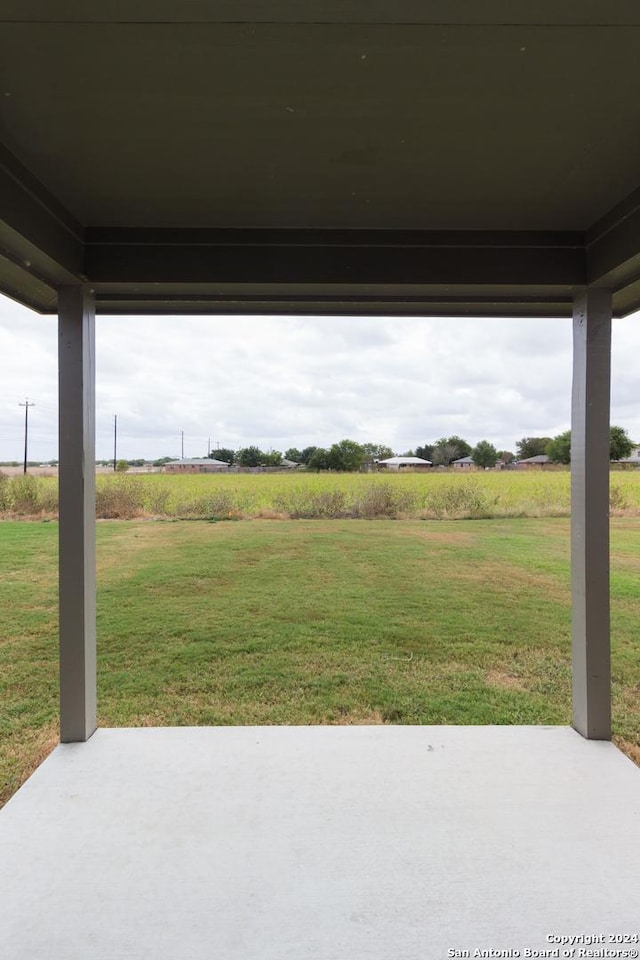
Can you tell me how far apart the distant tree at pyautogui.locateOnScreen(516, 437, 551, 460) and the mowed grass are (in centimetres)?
77

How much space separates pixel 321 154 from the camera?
4.42 feet

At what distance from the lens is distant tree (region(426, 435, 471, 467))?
13.7 feet

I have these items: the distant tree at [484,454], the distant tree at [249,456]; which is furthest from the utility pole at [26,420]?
the distant tree at [484,454]

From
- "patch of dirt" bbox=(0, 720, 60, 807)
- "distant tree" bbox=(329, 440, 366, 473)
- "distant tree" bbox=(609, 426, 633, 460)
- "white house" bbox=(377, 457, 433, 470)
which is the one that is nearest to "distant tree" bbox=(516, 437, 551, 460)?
"distant tree" bbox=(609, 426, 633, 460)

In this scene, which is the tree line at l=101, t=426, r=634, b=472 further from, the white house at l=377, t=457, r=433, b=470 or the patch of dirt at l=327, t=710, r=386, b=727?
the patch of dirt at l=327, t=710, r=386, b=727

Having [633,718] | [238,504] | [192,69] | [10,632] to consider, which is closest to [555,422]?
[633,718]

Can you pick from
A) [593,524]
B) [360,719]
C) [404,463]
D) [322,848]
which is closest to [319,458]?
[404,463]

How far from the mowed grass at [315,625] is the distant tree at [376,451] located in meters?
0.73

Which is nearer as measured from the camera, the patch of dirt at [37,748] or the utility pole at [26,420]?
the patch of dirt at [37,748]

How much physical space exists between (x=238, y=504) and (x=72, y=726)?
269 centimetres

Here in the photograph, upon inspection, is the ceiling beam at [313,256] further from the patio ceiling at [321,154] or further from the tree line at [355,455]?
the tree line at [355,455]

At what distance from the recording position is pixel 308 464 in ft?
13.7

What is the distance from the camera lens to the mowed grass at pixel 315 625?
272 cm

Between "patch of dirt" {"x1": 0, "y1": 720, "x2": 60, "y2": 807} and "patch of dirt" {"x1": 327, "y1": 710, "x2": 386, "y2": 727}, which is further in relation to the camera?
"patch of dirt" {"x1": 327, "y1": 710, "x2": 386, "y2": 727}
